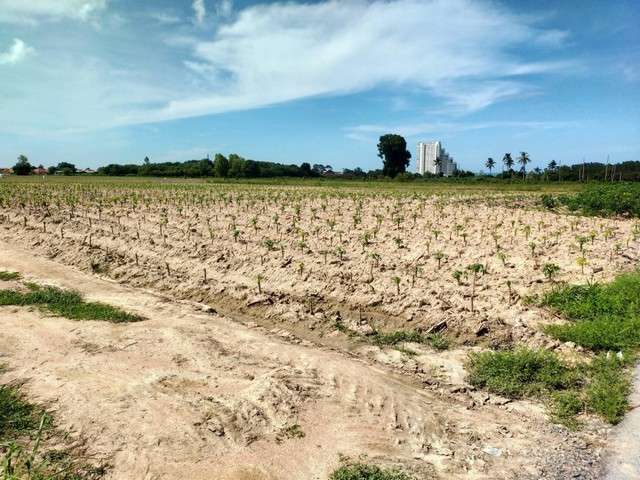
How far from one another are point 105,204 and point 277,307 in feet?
53.2

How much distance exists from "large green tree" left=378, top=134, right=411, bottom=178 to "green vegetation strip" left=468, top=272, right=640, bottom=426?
278 feet

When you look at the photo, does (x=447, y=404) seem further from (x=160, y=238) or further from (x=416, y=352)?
(x=160, y=238)

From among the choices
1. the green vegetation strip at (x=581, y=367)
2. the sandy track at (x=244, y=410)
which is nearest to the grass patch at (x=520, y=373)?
the green vegetation strip at (x=581, y=367)

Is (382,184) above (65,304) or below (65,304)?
above

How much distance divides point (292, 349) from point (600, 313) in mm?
5109

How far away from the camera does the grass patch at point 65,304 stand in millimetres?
7742

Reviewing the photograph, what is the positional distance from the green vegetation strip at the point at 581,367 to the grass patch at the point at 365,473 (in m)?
2.20

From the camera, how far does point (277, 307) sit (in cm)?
876

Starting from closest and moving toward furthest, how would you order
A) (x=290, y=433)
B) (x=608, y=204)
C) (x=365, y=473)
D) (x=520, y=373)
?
(x=365, y=473), (x=290, y=433), (x=520, y=373), (x=608, y=204)

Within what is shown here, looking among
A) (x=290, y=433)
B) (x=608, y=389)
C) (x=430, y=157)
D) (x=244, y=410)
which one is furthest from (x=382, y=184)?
(x=430, y=157)

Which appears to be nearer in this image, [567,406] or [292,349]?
[567,406]

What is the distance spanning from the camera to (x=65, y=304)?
831cm

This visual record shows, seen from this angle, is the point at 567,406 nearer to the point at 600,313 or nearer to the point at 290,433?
the point at 600,313

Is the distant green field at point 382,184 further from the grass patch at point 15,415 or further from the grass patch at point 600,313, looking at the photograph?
the grass patch at point 15,415
